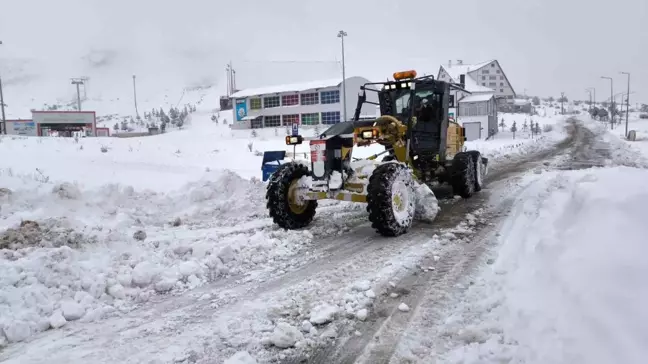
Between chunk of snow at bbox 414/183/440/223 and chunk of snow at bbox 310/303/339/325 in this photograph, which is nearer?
chunk of snow at bbox 310/303/339/325

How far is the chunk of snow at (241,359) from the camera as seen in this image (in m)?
3.19

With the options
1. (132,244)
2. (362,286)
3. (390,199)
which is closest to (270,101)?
(390,199)

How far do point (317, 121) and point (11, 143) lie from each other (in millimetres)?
38492

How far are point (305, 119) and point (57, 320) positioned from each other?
5090 centimetres

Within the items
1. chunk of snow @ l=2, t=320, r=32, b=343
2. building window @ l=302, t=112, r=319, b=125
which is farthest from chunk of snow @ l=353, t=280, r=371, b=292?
building window @ l=302, t=112, r=319, b=125

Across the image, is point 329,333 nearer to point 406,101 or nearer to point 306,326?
point 306,326

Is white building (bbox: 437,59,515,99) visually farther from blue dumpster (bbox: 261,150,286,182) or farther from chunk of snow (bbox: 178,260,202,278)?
chunk of snow (bbox: 178,260,202,278)

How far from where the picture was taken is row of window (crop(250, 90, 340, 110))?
51594 millimetres

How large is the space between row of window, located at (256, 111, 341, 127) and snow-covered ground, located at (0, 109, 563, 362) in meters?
41.5

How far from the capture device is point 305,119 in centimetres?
5397

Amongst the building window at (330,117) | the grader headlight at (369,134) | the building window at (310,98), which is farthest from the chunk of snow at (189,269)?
the building window at (310,98)

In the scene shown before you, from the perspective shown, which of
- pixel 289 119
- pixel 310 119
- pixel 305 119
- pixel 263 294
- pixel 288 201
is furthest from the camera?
pixel 289 119

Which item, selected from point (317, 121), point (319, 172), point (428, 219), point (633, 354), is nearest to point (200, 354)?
point (633, 354)

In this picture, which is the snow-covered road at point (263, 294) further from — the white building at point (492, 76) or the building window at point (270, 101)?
the white building at point (492, 76)
